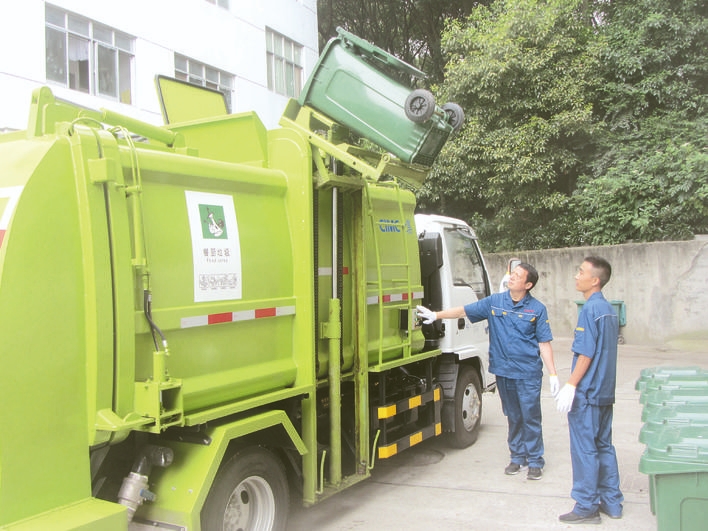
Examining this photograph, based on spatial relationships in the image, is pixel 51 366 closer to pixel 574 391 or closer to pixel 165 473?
pixel 165 473

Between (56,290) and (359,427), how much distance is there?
2.53m

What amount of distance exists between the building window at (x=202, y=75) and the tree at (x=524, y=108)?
18.0ft

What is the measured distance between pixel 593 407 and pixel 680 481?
1.10 metres

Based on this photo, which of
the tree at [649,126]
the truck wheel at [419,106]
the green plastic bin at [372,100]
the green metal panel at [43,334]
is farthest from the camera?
the tree at [649,126]

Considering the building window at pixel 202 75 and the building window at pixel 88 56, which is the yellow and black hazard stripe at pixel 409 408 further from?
the building window at pixel 202 75

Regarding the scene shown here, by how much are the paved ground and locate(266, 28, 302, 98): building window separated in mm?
14324

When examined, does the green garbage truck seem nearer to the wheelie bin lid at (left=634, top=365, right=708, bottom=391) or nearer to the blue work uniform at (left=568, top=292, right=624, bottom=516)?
the blue work uniform at (left=568, top=292, right=624, bottom=516)

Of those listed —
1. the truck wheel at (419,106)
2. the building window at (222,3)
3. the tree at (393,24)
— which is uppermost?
the tree at (393,24)

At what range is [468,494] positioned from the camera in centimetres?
514

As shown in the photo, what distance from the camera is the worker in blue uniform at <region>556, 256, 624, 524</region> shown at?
176 inches

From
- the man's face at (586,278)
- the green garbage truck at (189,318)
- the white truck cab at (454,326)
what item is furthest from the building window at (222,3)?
the man's face at (586,278)

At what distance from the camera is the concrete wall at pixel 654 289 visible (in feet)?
42.2

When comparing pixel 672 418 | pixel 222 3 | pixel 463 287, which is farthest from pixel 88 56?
pixel 672 418

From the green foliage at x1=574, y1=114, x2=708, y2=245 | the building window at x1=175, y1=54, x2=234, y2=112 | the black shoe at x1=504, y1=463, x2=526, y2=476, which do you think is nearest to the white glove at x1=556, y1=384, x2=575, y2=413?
the black shoe at x1=504, y1=463, x2=526, y2=476
